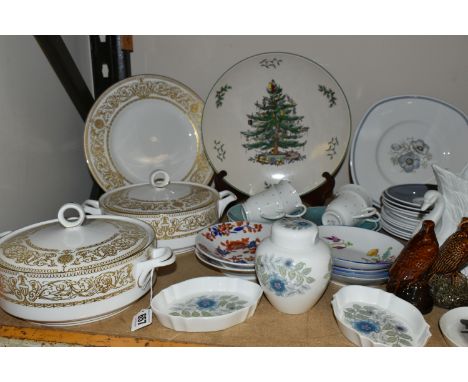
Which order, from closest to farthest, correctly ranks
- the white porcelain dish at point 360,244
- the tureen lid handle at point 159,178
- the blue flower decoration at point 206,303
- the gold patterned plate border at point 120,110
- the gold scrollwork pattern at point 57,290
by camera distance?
the gold scrollwork pattern at point 57,290, the blue flower decoration at point 206,303, the white porcelain dish at point 360,244, the tureen lid handle at point 159,178, the gold patterned plate border at point 120,110

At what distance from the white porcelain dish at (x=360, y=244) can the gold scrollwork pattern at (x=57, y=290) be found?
509mm

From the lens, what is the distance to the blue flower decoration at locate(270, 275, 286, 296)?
825 millimetres

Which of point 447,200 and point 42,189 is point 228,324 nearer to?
point 447,200

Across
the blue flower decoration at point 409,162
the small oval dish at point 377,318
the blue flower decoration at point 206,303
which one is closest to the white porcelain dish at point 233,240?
the blue flower decoration at point 206,303

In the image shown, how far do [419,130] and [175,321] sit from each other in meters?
0.97

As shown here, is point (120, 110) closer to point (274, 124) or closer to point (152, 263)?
point (274, 124)

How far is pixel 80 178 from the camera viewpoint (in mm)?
1500

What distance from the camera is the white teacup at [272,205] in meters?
1.19

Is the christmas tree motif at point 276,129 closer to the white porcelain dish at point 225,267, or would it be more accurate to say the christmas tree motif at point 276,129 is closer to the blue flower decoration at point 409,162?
the blue flower decoration at point 409,162

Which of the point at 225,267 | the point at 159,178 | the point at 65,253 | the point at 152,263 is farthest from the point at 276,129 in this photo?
the point at 65,253

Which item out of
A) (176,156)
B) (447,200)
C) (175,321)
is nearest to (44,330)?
(175,321)

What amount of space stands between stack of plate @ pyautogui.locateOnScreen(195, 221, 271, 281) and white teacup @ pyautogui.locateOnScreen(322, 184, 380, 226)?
18 centimetres

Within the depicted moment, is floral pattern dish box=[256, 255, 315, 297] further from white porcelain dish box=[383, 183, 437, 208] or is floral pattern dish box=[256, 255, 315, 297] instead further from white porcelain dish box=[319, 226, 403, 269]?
white porcelain dish box=[383, 183, 437, 208]

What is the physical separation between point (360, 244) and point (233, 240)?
0.32 meters
